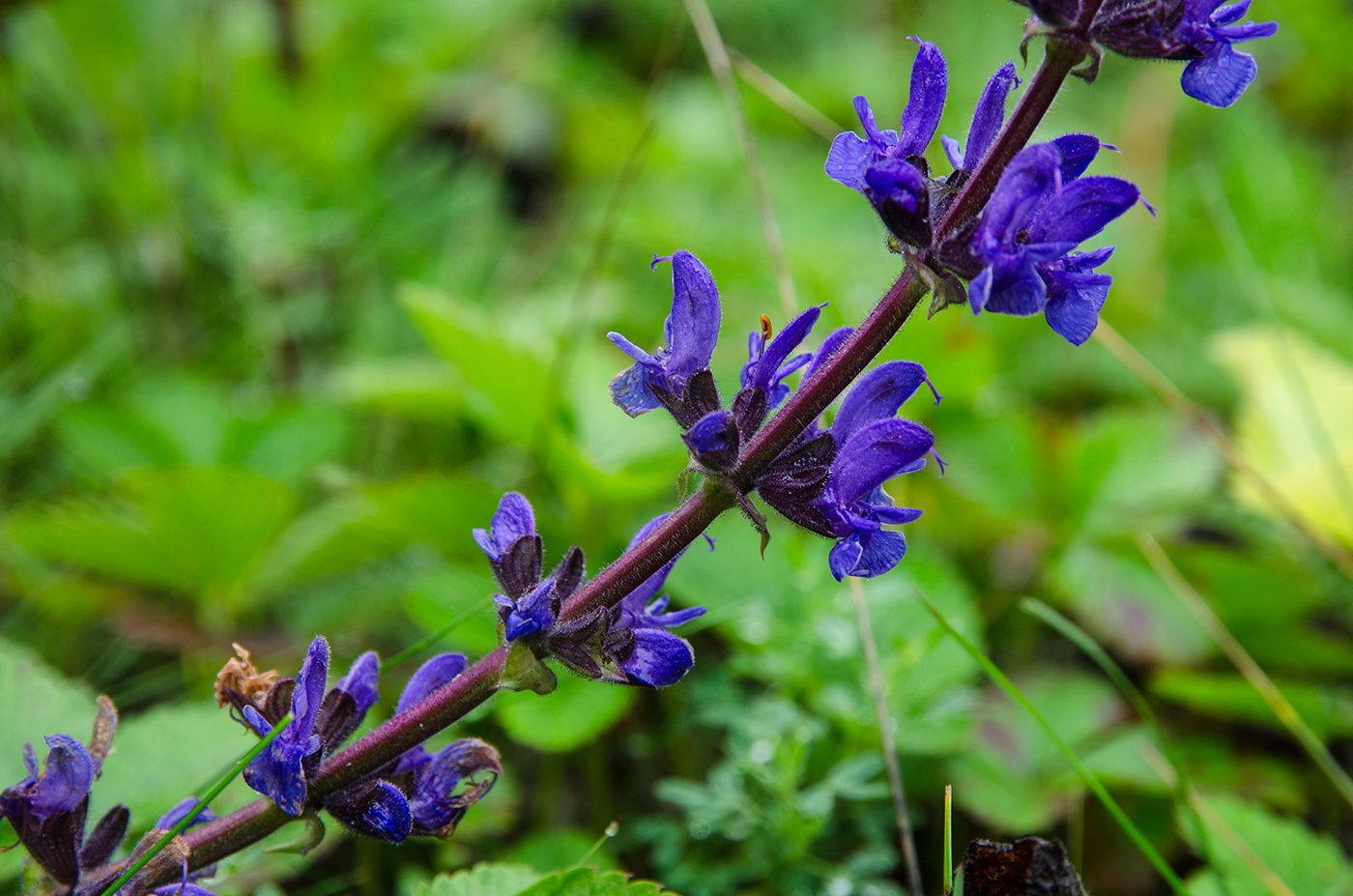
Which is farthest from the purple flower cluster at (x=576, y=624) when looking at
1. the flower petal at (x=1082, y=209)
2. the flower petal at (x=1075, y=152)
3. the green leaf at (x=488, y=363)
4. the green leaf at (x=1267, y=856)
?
the green leaf at (x=1267, y=856)

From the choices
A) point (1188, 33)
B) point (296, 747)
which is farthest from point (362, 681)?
point (1188, 33)

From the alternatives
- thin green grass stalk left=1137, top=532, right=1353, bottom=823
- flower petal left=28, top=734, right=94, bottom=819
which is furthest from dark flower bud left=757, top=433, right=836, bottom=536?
thin green grass stalk left=1137, top=532, right=1353, bottom=823

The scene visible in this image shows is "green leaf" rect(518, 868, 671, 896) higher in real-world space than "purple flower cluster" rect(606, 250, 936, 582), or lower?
lower

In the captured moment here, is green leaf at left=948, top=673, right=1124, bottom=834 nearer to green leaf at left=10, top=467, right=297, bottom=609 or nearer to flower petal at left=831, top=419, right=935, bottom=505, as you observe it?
flower petal at left=831, top=419, right=935, bottom=505

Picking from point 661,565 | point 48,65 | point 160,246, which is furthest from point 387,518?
point 48,65

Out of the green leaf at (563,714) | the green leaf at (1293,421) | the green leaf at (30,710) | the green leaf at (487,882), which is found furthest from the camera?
the green leaf at (1293,421)

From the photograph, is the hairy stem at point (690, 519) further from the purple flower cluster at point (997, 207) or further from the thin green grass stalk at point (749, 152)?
the thin green grass stalk at point (749, 152)

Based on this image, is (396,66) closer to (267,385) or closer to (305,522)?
(267,385)
